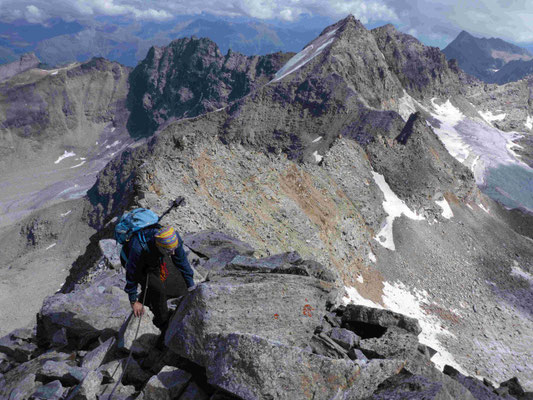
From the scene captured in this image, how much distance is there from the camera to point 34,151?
194125 mm

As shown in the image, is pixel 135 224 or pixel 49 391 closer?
pixel 49 391

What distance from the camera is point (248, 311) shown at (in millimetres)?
8391

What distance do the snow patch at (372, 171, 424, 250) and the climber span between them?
41612mm

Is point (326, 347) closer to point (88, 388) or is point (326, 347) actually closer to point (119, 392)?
point (119, 392)

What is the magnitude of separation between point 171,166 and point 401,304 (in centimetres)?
2754

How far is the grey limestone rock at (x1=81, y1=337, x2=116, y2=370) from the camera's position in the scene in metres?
8.11

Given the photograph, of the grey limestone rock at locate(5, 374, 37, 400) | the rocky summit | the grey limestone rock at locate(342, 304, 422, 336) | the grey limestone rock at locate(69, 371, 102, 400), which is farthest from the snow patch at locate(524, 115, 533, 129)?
the grey limestone rock at locate(5, 374, 37, 400)

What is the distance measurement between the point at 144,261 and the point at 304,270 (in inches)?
198

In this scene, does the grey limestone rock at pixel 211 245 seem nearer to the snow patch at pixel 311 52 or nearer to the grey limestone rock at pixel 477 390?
the grey limestone rock at pixel 477 390

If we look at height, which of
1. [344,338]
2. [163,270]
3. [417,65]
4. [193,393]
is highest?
[417,65]

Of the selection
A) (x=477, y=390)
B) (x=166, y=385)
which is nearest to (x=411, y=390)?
(x=166, y=385)

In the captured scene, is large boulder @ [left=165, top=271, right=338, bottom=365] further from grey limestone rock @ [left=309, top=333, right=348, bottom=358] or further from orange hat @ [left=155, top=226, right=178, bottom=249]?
orange hat @ [left=155, top=226, right=178, bottom=249]

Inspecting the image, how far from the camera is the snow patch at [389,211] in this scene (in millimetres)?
47650

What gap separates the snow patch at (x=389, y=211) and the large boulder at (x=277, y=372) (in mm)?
42266
